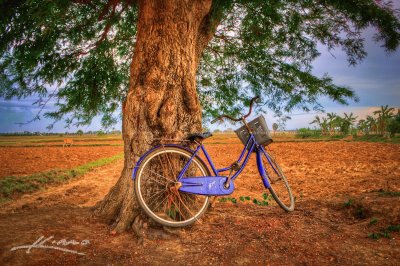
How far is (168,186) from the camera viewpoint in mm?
3725

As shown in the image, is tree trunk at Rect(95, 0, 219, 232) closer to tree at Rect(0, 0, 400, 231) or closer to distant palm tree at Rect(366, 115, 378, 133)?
tree at Rect(0, 0, 400, 231)

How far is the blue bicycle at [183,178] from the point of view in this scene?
11.6ft

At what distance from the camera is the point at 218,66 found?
7672 millimetres

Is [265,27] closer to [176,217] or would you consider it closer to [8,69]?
Answer: [176,217]

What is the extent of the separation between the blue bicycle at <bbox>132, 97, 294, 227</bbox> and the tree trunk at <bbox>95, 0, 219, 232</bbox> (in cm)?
32

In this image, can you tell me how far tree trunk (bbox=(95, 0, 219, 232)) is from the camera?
156 inches

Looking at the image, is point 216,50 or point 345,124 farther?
point 345,124

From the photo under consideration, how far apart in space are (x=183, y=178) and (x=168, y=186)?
311 mm

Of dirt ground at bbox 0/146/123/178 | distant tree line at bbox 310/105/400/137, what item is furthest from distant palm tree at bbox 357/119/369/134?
dirt ground at bbox 0/146/123/178

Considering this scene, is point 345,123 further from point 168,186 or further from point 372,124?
point 168,186

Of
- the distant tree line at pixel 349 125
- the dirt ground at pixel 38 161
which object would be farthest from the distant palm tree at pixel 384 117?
the dirt ground at pixel 38 161

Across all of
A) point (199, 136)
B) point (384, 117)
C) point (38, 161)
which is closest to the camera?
point (199, 136)

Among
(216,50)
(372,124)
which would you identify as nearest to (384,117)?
(372,124)

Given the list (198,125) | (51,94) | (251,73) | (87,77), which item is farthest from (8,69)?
(251,73)
